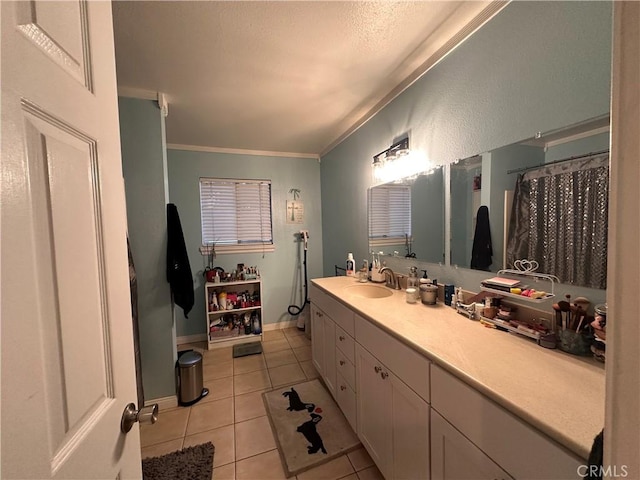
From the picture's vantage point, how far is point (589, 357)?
89 centimetres

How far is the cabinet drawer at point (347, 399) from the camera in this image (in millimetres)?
1573

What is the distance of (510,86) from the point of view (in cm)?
116

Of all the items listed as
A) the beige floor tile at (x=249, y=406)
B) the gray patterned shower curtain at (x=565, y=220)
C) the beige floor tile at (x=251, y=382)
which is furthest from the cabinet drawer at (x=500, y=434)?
the beige floor tile at (x=251, y=382)

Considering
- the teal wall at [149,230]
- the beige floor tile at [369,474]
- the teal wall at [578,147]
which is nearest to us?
the teal wall at [578,147]

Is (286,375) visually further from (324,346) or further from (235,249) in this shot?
(235,249)

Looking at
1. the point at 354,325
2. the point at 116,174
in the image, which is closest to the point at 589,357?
the point at 354,325

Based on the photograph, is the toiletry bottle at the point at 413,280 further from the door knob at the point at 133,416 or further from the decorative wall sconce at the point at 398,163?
the door knob at the point at 133,416

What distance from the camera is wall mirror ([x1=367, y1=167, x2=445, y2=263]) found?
5.34ft

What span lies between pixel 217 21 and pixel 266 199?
2147mm

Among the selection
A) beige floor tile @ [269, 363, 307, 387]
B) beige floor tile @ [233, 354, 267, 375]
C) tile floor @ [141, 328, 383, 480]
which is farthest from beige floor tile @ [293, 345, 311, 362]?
beige floor tile @ [233, 354, 267, 375]

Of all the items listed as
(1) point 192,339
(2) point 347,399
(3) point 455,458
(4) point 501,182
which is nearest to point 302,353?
(2) point 347,399

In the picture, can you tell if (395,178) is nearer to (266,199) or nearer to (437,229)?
(437,229)

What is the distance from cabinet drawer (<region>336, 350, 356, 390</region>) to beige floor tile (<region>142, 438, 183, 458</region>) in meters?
1.16

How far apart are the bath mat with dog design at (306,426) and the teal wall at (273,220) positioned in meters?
1.36
